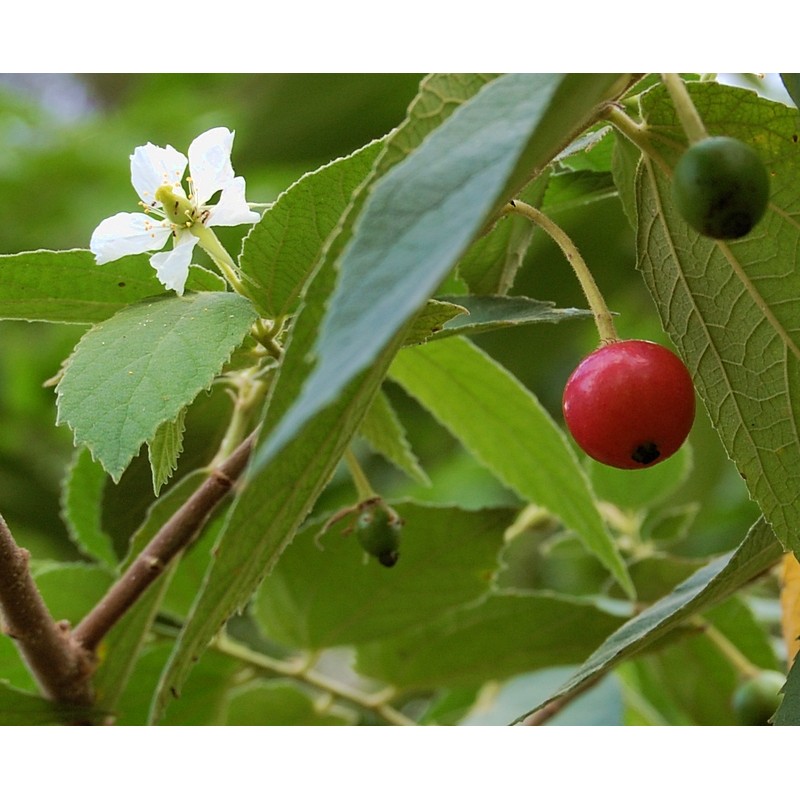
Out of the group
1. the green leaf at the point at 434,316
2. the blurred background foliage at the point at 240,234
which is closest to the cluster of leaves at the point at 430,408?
the green leaf at the point at 434,316

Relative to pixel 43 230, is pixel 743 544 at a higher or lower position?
lower

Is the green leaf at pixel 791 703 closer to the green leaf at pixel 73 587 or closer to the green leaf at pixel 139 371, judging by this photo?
the green leaf at pixel 139 371

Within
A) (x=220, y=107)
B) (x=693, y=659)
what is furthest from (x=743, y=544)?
(x=220, y=107)

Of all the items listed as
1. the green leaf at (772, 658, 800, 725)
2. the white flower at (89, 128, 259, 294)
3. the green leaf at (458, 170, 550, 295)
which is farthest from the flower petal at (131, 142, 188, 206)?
the green leaf at (772, 658, 800, 725)

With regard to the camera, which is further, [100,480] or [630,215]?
[100,480]

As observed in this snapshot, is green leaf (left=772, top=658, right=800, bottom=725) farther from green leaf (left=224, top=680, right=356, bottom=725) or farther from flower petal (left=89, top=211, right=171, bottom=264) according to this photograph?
green leaf (left=224, top=680, right=356, bottom=725)

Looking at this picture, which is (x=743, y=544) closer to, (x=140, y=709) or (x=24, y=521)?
(x=140, y=709)

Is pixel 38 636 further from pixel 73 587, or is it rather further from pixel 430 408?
pixel 430 408

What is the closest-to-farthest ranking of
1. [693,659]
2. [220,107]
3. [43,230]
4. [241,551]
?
[241,551]
[693,659]
[43,230]
[220,107]
